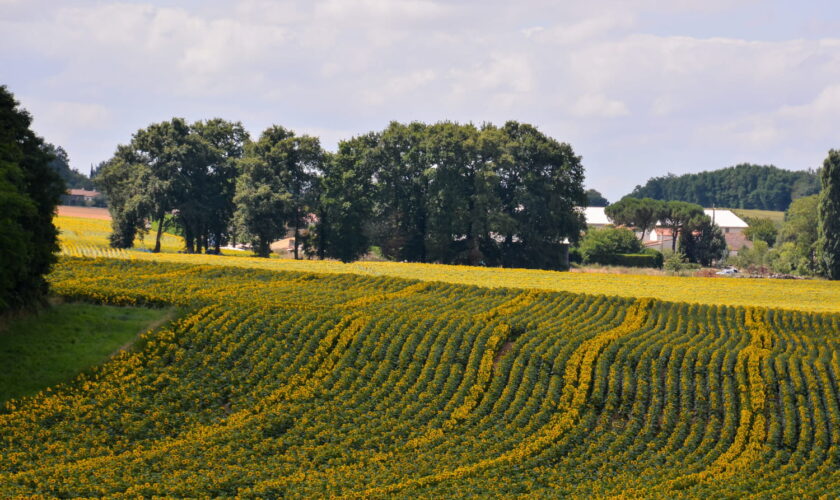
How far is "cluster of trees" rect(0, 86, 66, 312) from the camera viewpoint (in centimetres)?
3706

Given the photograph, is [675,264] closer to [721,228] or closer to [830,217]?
[830,217]

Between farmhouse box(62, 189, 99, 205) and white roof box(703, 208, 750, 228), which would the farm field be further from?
farmhouse box(62, 189, 99, 205)

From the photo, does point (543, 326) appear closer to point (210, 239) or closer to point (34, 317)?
point (34, 317)

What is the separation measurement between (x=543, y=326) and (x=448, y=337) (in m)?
5.82

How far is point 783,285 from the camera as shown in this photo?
65.4m

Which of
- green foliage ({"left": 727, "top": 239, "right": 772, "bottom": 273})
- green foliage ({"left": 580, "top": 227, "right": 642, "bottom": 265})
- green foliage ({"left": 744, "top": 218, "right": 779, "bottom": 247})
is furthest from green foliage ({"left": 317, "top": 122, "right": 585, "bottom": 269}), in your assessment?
green foliage ({"left": 744, "top": 218, "right": 779, "bottom": 247})

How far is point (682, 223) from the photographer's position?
12069 centimetres

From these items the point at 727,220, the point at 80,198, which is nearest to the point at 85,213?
the point at 80,198

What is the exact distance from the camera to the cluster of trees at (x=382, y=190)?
86125mm

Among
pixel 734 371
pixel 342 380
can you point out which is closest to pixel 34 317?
pixel 342 380

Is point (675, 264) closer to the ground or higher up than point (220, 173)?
closer to the ground

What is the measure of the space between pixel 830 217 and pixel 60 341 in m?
75.2

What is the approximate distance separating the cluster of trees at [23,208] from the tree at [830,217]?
71.9 meters

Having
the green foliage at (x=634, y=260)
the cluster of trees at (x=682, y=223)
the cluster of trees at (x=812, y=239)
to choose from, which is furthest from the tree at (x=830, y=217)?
the cluster of trees at (x=682, y=223)
